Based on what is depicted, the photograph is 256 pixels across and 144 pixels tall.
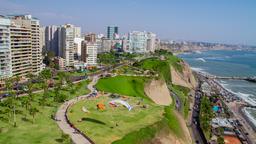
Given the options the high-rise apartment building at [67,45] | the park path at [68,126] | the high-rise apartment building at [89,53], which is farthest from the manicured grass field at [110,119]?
the high-rise apartment building at [89,53]

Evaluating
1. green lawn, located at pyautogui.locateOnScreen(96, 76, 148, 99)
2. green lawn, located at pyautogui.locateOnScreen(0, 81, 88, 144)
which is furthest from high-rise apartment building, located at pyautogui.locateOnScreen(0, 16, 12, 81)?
green lawn, located at pyautogui.locateOnScreen(0, 81, 88, 144)

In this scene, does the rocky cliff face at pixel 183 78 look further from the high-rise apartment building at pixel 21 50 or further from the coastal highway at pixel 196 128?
the high-rise apartment building at pixel 21 50

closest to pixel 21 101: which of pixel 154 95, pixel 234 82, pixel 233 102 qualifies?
pixel 154 95

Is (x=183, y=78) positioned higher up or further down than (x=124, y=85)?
further down

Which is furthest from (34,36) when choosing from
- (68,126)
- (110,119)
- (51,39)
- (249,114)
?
(249,114)

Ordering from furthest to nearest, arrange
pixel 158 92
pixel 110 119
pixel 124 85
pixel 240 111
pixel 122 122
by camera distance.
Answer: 1. pixel 240 111
2. pixel 158 92
3. pixel 124 85
4. pixel 110 119
5. pixel 122 122

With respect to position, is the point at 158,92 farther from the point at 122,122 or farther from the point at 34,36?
the point at 34,36

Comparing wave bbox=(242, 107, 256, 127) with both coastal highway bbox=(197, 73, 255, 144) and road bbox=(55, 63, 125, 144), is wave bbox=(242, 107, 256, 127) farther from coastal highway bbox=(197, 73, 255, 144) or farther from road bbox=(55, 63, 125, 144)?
road bbox=(55, 63, 125, 144)
